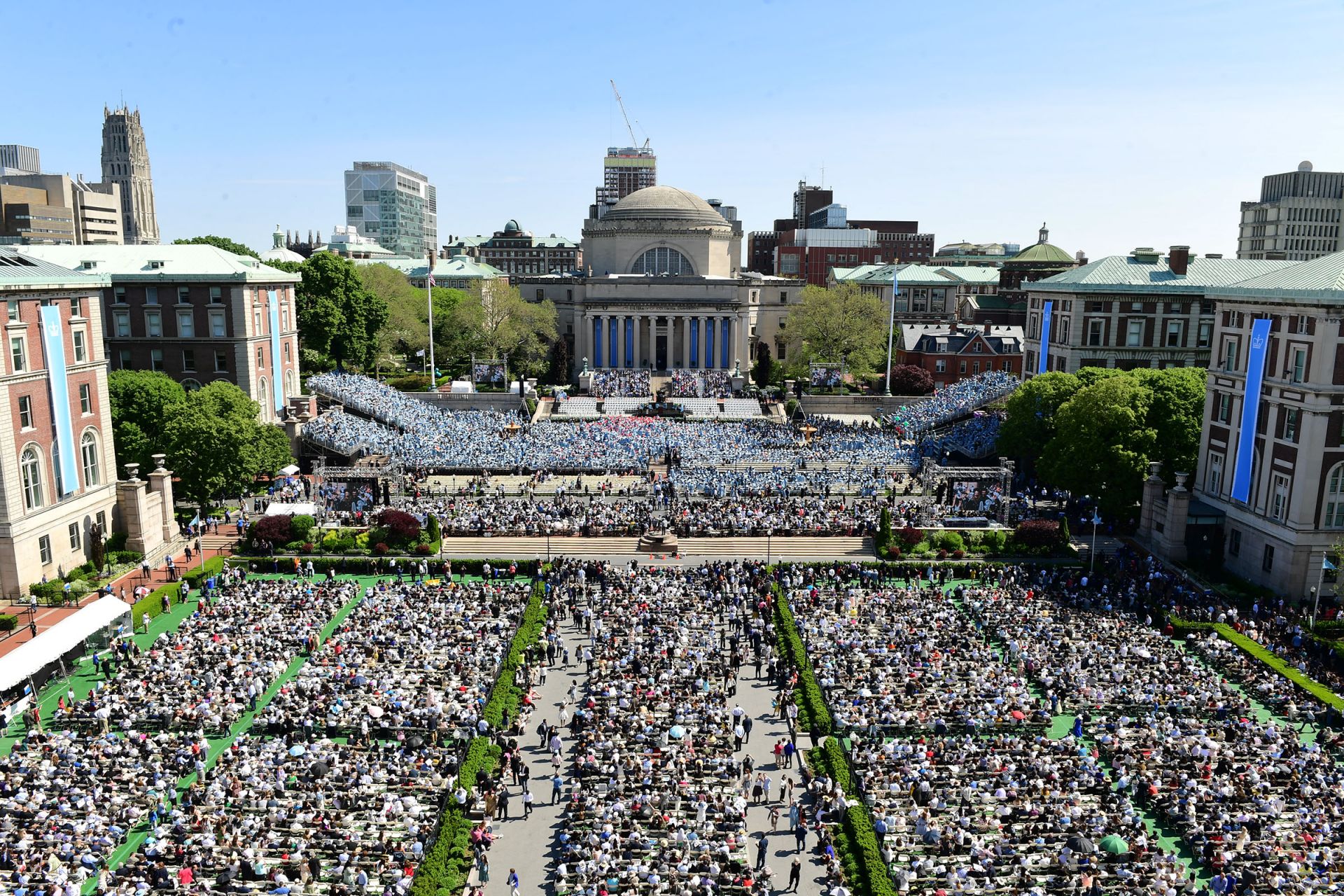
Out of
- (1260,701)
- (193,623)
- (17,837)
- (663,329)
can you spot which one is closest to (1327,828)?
(1260,701)

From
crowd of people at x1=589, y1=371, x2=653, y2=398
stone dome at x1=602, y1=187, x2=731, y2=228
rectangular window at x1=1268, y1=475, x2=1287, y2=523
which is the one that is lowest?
rectangular window at x1=1268, y1=475, x2=1287, y2=523

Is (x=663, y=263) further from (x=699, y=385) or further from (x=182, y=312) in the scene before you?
(x=182, y=312)

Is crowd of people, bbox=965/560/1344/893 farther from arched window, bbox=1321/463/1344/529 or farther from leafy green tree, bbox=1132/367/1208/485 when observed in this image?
leafy green tree, bbox=1132/367/1208/485

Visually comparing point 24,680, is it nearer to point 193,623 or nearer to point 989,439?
point 193,623

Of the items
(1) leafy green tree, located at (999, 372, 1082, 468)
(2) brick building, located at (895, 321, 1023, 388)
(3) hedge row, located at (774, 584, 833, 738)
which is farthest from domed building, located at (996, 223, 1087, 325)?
(3) hedge row, located at (774, 584, 833, 738)

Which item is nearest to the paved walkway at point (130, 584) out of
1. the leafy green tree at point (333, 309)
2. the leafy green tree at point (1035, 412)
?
the leafy green tree at point (333, 309)

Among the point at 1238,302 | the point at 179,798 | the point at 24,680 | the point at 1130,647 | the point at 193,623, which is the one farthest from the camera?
the point at 1238,302

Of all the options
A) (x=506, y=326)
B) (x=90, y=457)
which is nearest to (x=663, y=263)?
(x=506, y=326)
